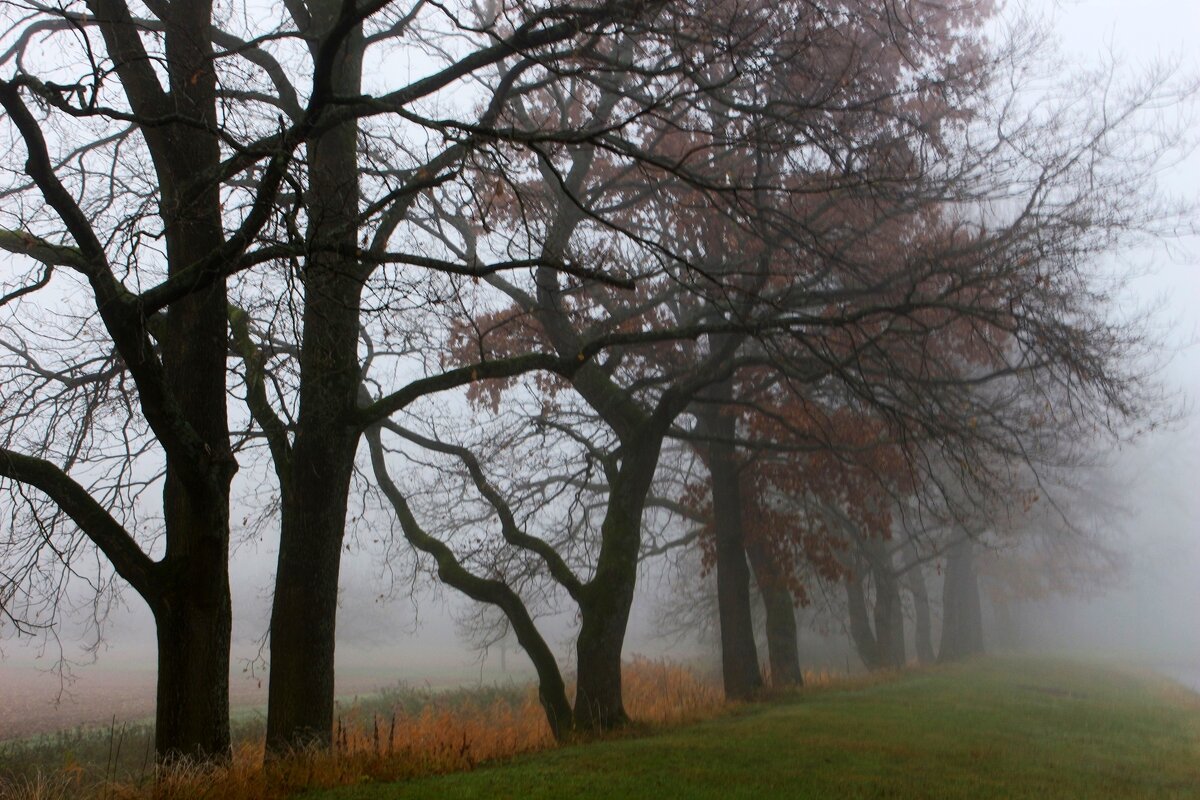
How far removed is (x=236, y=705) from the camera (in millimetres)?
27391

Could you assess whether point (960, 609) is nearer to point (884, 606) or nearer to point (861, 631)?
point (884, 606)

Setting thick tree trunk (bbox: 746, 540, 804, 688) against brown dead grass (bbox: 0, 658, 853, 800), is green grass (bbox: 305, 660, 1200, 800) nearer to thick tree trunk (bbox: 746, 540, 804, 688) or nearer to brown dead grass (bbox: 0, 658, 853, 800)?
brown dead grass (bbox: 0, 658, 853, 800)

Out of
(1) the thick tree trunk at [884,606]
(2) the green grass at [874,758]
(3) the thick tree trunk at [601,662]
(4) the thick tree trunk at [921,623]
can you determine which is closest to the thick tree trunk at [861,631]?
(1) the thick tree trunk at [884,606]

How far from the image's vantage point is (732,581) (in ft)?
54.5

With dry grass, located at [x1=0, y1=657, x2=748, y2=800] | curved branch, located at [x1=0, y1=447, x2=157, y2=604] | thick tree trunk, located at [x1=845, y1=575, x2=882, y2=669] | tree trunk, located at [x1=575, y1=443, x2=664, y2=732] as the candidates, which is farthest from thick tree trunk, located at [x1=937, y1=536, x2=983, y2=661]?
curved branch, located at [x1=0, y1=447, x2=157, y2=604]

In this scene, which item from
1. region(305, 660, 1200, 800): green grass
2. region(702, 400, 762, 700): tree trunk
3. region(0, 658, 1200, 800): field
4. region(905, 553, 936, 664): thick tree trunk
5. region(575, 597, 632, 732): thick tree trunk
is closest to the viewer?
region(0, 658, 1200, 800): field

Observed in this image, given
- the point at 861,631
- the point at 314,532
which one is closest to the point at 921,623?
the point at 861,631

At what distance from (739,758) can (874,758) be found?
133 cm

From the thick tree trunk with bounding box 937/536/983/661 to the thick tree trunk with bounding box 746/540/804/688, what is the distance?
13848 millimetres

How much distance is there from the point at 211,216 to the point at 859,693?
13656 mm

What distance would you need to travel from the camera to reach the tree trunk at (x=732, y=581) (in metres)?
16.3

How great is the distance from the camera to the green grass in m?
7.09

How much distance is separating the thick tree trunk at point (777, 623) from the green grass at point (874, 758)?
106 inches

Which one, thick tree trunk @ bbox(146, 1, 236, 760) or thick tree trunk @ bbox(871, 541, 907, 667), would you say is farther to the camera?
thick tree trunk @ bbox(871, 541, 907, 667)
